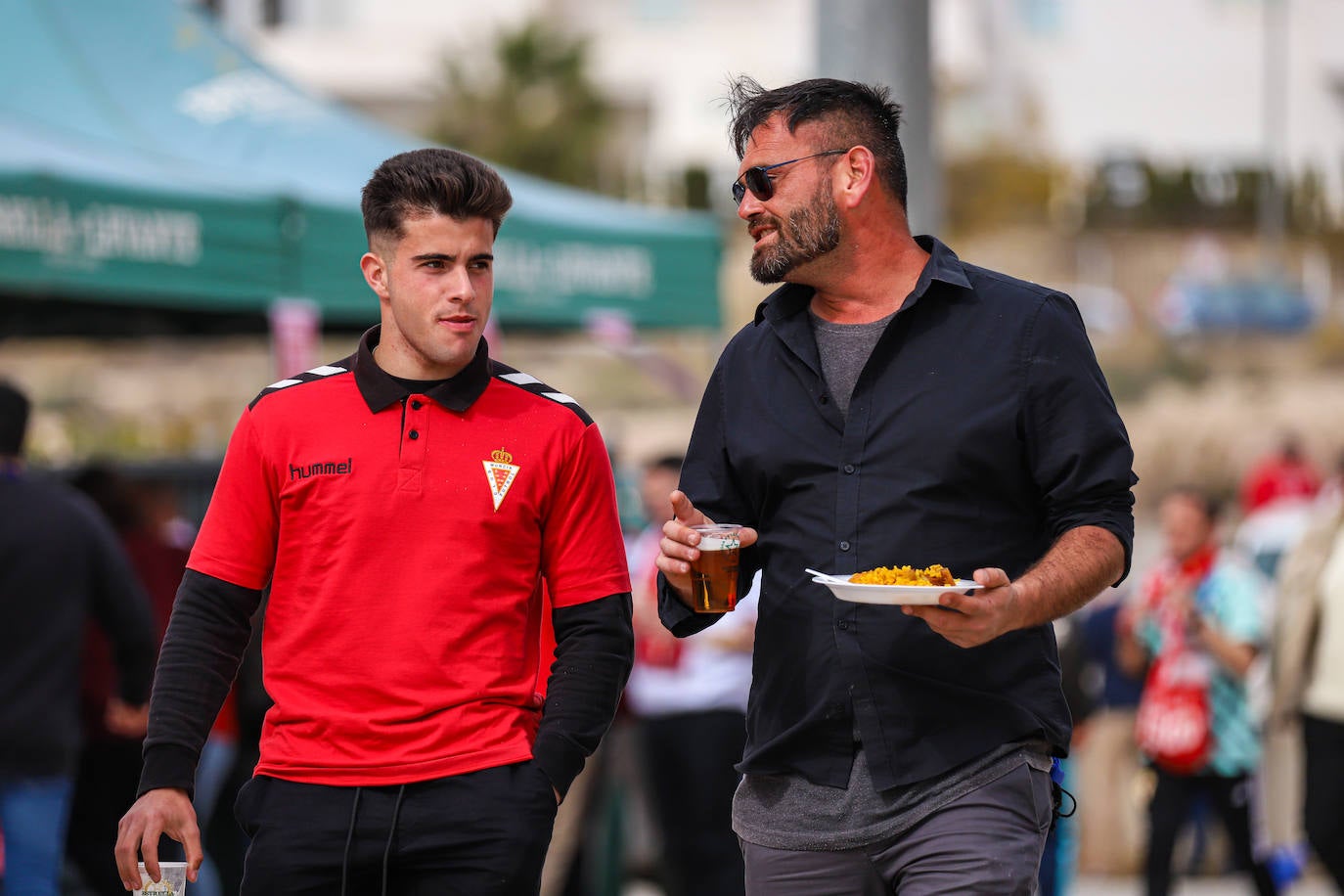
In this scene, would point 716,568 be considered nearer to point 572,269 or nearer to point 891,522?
point 891,522

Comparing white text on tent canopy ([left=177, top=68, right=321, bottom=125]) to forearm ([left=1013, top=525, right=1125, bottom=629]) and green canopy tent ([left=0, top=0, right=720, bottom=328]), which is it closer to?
green canopy tent ([left=0, top=0, right=720, bottom=328])

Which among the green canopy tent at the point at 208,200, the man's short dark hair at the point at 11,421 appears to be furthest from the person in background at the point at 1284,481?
the man's short dark hair at the point at 11,421

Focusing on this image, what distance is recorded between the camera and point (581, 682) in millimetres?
3627

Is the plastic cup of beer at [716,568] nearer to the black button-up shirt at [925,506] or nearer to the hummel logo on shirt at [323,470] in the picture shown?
the black button-up shirt at [925,506]

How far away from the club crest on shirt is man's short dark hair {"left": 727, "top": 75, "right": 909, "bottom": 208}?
828mm

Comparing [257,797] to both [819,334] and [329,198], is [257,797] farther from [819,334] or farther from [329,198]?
[329,198]

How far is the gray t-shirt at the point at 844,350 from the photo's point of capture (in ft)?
12.1

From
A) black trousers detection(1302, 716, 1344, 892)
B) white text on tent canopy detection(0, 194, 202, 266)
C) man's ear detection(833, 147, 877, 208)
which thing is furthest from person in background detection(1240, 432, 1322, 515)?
man's ear detection(833, 147, 877, 208)

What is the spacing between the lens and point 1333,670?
728 centimetres

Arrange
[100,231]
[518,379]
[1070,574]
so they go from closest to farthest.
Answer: [1070,574], [518,379], [100,231]

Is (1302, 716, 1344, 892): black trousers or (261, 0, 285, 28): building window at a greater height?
(261, 0, 285, 28): building window

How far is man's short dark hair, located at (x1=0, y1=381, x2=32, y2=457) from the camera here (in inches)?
247

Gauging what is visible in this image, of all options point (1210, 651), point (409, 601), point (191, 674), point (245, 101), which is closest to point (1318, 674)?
point (1210, 651)

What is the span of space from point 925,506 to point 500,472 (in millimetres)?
801
